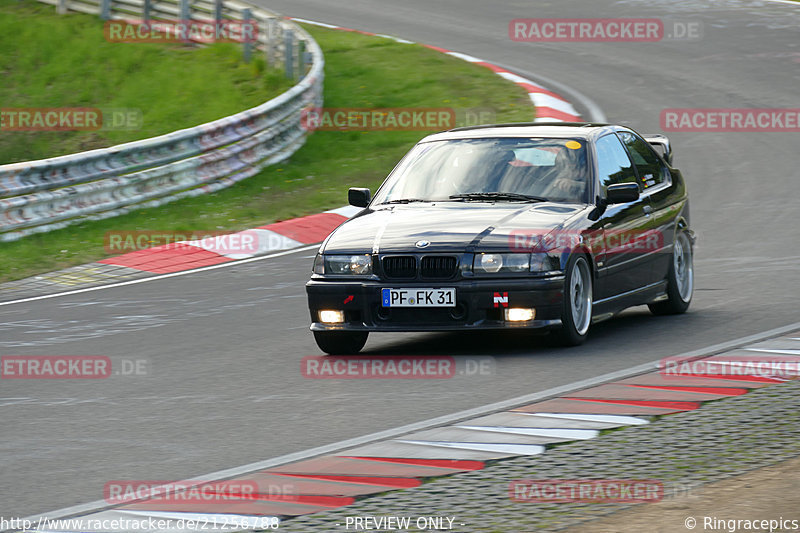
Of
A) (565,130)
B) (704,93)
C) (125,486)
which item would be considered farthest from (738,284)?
(704,93)

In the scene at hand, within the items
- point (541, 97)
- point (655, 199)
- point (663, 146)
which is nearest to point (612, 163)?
point (655, 199)

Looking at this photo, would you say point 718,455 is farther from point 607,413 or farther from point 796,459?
point 607,413

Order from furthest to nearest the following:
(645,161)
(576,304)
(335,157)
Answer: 1. (335,157)
2. (645,161)
3. (576,304)

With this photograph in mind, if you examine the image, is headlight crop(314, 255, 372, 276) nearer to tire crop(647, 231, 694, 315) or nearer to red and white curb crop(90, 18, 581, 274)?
tire crop(647, 231, 694, 315)

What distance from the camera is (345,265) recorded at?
8836 mm

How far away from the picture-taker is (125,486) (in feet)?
19.5

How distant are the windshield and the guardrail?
5963 millimetres

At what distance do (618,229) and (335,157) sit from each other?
9559mm

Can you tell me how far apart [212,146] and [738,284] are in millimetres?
7749

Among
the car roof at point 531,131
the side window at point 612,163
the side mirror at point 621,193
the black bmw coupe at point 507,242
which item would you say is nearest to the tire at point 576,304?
the black bmw coupe at point 507,242

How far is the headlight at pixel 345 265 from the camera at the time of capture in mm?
8758

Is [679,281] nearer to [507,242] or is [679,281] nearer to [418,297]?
[507,242]

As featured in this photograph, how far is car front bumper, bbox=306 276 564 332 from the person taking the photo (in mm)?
8555

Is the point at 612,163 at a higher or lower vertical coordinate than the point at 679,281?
higher
